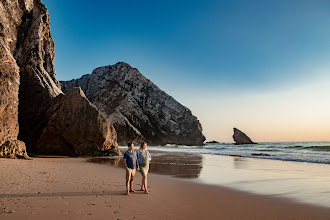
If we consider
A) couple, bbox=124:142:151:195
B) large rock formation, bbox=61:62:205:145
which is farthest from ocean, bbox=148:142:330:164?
large rock formation, bbox=61:62:205:145

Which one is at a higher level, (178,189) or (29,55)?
(29,55)

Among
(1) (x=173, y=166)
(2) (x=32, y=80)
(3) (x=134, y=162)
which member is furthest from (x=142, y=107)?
(3) (x=134, y=162)

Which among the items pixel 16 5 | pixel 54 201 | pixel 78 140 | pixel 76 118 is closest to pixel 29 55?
pixel 16 5

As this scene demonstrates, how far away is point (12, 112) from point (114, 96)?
68263 millimetres

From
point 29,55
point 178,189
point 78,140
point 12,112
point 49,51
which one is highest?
point 49,51

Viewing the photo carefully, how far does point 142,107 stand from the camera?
80.8 meters

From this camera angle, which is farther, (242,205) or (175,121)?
(175,121)

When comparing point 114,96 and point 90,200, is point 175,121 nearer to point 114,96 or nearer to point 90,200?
point 114,96

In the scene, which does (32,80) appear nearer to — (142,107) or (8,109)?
(8,109)

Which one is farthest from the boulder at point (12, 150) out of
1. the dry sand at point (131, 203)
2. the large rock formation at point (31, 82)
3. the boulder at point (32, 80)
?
the boulder at point (32, 80)

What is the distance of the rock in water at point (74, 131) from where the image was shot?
1886 centimetres

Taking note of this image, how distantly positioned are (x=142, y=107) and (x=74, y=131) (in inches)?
2447

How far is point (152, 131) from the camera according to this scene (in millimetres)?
77688

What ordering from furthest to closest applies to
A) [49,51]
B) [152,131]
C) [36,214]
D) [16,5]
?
[152,131], [49,51], [16,5], [36,214]
